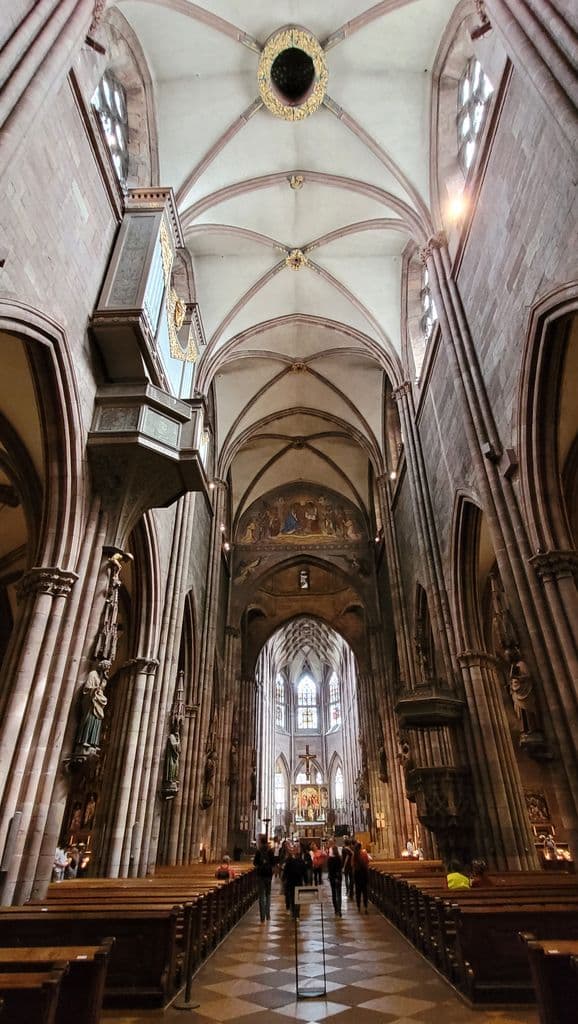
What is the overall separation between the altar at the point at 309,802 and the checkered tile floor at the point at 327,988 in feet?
126

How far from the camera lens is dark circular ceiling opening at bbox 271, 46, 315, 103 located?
12.8 meters

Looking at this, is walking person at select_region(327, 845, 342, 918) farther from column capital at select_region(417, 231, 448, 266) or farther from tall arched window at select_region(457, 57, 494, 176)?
tall arched window at select_region(457, 57, 494, 176)

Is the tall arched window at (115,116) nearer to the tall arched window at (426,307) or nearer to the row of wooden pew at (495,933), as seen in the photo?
the tall arched window at (426,307)

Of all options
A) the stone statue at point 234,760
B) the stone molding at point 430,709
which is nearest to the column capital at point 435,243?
the stone molding at point 430,709

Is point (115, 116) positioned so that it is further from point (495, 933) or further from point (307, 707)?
point (307, 707)

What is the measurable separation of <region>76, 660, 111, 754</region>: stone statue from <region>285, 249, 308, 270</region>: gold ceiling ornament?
13.9 meters

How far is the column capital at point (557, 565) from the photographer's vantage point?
7.61m

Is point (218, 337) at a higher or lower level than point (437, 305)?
higher

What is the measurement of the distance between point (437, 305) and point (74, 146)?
23.4 ft

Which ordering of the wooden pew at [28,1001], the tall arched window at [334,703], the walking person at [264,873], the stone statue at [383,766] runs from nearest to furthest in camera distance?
the wooden pew at [28,1001]
the walking person at [264,873]
the stone statue at [383,766]
the tall arched window at [334,703]

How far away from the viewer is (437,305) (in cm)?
1175

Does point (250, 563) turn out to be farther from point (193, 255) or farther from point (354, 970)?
point (354, 970)

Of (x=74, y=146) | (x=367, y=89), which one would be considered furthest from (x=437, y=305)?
(x=74, y=146)

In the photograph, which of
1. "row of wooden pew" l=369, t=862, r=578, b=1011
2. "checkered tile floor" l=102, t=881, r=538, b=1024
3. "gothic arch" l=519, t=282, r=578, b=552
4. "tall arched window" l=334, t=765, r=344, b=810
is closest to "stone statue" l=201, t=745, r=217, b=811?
"checkered tile floor" l=102, t=881, r=538, b=1024
